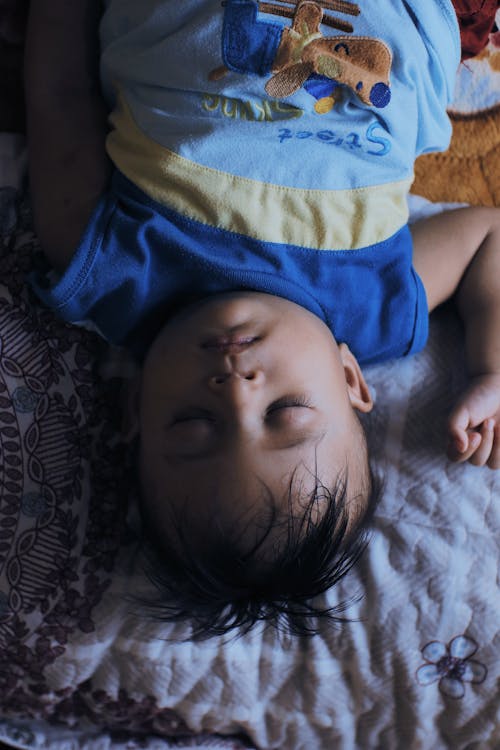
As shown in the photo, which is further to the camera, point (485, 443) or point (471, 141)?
point (471, 141)

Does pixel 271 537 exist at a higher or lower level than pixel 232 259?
lower

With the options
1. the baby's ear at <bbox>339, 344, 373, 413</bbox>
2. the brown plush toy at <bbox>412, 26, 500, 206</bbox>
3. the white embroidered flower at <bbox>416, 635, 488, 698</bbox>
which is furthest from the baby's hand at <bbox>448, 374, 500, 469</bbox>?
the brown plush toy at <bbox>412, 26, 500, 206</bbox>

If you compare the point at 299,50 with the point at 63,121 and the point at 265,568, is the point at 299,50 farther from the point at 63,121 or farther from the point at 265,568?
the point at 265,568

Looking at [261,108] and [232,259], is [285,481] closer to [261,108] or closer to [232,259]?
[232,259]

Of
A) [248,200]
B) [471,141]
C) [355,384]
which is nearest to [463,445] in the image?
[355,384]

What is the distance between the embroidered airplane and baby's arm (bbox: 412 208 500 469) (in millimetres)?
233

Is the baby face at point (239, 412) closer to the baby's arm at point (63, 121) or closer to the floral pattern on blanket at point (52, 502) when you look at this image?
the floral pattern on blanket at point (52, 502)

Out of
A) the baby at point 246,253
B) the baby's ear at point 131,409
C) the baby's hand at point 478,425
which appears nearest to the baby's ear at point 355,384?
the baby at point 246,253

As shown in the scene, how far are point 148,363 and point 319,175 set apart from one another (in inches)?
11.9

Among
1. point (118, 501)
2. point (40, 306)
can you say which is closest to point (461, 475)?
point (118, 501)

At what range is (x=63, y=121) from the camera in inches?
39.1

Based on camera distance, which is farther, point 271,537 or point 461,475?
point 461,475

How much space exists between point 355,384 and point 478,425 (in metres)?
0.16

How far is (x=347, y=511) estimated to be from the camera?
2.89 ft
